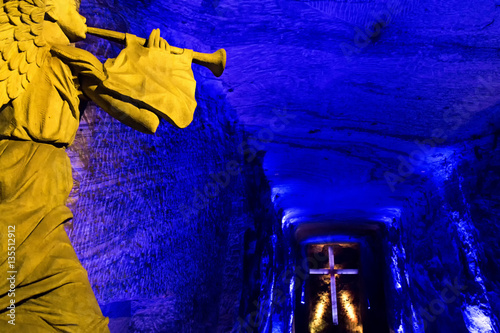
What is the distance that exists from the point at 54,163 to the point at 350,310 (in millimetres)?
6736

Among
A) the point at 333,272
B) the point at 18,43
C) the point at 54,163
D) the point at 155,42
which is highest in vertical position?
the point at 333,272

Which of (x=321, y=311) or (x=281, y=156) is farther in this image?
(x=321, y=311)

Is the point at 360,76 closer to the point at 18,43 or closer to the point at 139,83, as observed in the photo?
the point at 139,83

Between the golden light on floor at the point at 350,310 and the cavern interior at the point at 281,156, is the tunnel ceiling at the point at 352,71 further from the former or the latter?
the golden light on floor at the point at 350,310

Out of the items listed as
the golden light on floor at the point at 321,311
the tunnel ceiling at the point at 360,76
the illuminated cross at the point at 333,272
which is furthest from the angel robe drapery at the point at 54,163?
the golden light on floor at the point at 321,311

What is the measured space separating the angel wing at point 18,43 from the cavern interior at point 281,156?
0.35m

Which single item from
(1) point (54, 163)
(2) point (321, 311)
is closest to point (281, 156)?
(1) point (54, 163)

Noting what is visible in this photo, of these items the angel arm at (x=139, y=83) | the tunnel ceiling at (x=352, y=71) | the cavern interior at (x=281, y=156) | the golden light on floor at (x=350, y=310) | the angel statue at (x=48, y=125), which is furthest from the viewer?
the golden light on floor at (x=350, y=310)

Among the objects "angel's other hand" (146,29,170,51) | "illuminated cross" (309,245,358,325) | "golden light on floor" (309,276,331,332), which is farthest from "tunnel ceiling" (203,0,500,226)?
"golden light on floor" (309,276,331,332)

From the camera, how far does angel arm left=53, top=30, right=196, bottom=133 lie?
849 mm

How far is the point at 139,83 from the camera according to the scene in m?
0.88

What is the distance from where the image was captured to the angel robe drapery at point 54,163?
27.2 inches

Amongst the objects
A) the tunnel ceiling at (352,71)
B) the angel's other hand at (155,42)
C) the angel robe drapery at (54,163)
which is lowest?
the angel robe drapery at (54,163)

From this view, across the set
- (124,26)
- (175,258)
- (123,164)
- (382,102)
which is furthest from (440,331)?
(124,26)
